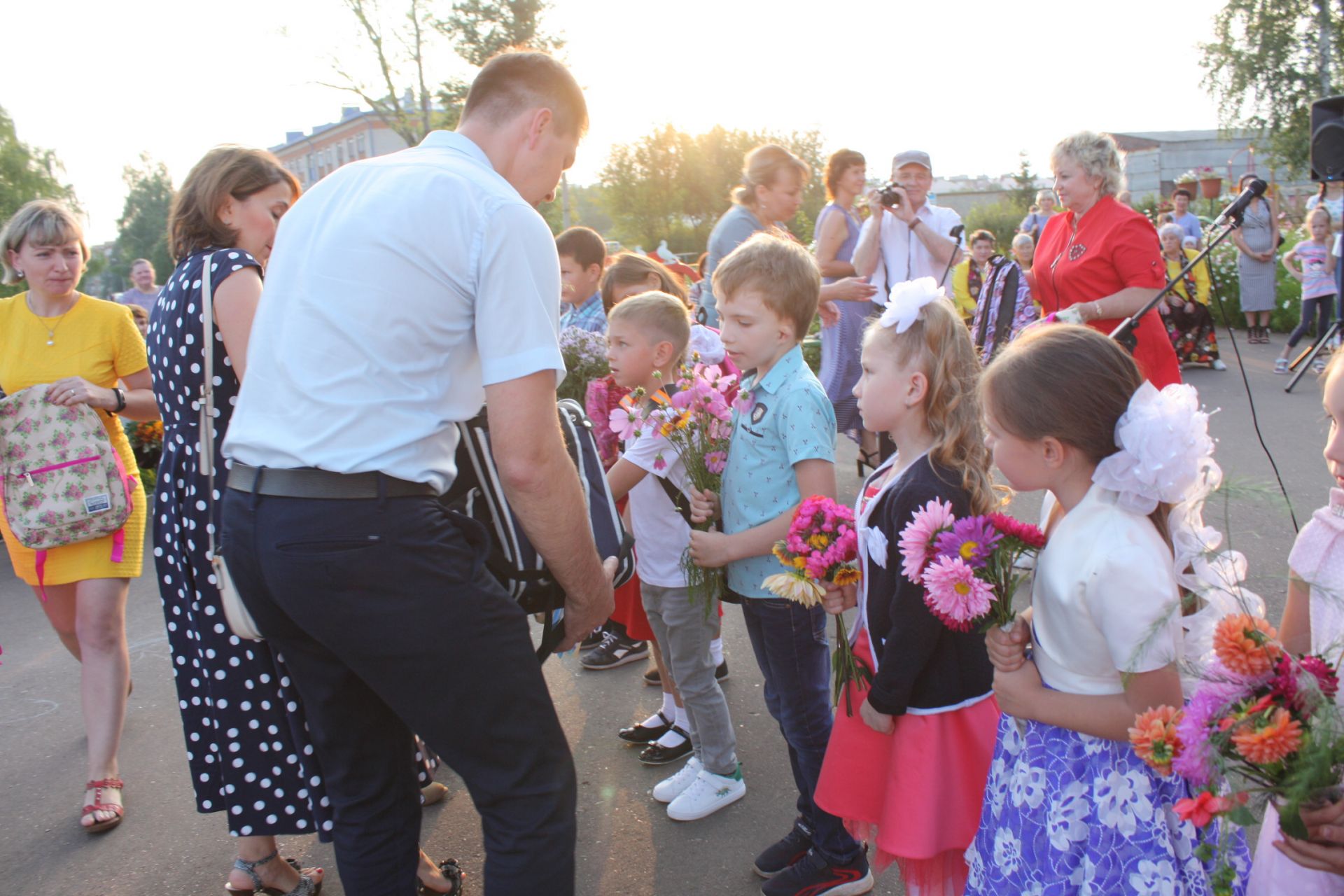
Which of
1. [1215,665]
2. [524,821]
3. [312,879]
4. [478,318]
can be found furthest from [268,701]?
[1215,665]

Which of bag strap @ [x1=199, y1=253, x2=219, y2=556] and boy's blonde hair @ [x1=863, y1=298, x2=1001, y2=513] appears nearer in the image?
boy's blonde hair @ [x1=863, y1=298, x2=1001, y2=513]

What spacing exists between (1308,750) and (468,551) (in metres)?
1.39

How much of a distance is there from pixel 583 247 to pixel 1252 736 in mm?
4033

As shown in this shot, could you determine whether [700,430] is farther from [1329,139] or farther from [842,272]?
[1329,139]

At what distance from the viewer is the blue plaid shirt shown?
4531mm

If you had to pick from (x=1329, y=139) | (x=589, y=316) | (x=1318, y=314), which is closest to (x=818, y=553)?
(x=589, y=316)

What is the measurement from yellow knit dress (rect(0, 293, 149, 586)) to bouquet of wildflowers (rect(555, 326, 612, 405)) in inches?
66.0

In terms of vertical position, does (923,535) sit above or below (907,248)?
below

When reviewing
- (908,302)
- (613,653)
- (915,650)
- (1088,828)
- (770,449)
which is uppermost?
(908,302)

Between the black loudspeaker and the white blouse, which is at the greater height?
the black loudspeaker

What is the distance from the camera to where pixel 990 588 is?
1.67 m

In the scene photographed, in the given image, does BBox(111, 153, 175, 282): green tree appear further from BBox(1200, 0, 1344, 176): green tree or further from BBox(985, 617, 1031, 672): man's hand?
BBox(985, 617, 1031, 672): man's hand

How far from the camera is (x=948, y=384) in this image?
2223 mm

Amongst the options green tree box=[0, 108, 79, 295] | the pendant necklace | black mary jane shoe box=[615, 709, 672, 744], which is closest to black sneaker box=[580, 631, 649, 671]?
black mary jane shoe box=[615, 709, 672, 744]
